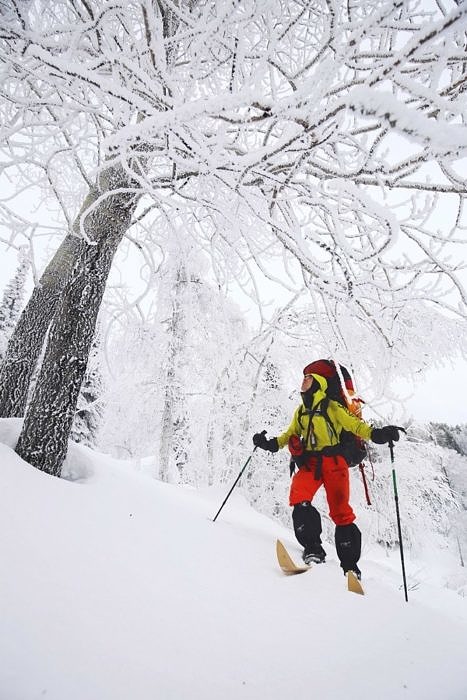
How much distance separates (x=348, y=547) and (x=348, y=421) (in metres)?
0.97

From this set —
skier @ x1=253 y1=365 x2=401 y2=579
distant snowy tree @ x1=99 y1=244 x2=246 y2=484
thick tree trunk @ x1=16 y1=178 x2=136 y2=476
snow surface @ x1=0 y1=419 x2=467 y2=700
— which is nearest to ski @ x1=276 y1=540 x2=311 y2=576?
snow surface @ x1=0 y1=419 x2=467 y2=700

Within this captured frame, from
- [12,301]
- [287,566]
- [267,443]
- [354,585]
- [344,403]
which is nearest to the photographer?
[354,585]

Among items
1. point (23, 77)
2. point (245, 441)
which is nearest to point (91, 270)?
point (23, 77)

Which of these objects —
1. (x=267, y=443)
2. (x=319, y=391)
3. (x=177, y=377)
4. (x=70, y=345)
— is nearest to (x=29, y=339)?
(x=70, y=345)

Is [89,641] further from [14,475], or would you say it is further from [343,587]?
[343,587]

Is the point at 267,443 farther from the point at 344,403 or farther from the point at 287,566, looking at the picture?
the point at 287,566

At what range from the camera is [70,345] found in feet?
9.14

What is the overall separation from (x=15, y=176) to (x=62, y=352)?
108 inches

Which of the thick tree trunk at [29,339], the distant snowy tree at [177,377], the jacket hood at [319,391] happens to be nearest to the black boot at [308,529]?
the jacket hood at [319,391]

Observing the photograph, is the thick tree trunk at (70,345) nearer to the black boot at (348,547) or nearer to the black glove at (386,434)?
the black boot at (348,547)

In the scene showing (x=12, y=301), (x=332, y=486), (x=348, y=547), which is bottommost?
(x=348, y=547)

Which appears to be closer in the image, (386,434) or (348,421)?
(386,434)

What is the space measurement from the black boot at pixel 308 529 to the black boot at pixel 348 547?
0.51ft

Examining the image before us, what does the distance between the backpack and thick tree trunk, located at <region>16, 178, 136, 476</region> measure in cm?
207
